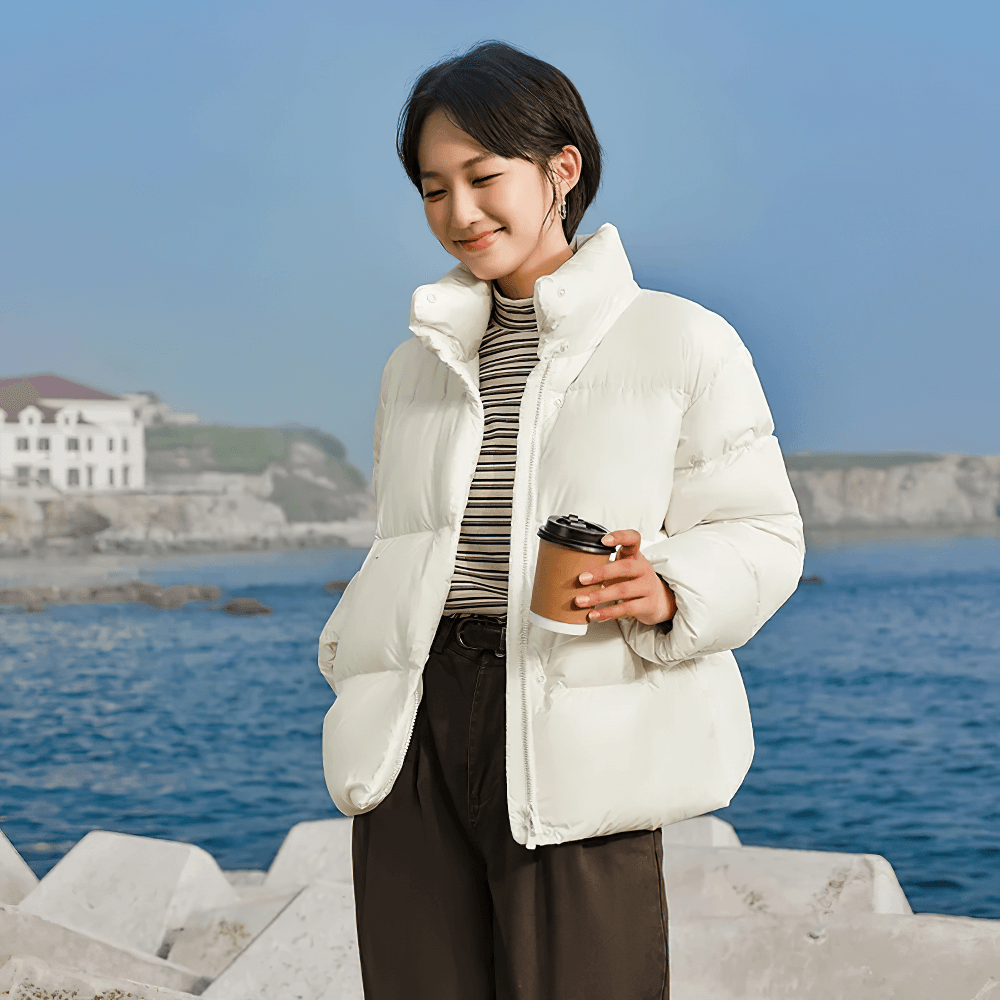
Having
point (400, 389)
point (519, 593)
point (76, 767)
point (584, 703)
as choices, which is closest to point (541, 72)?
point (400, 389)

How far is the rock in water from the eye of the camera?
35.5 ft

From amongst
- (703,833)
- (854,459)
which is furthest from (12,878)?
(854,459)

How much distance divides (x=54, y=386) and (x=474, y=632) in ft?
31.0

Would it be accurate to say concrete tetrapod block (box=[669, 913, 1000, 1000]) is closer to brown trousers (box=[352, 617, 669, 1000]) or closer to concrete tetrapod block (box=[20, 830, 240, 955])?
brown trousers (box=[352, 617, 669, 1000])

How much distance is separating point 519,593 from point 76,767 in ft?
28.1

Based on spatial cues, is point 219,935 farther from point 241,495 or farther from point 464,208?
point 241,495

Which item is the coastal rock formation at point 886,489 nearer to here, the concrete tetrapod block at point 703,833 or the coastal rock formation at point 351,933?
the concrete tetrapod block at point 703,833

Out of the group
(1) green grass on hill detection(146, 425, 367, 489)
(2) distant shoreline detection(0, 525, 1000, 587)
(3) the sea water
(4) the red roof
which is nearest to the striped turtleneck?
(3) the sea water

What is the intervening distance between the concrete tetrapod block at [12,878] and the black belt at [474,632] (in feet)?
7.14

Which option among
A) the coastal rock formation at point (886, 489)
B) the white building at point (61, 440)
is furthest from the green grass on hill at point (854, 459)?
the white building at point (61, 440)

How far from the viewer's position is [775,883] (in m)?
2.26

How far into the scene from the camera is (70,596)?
980cm

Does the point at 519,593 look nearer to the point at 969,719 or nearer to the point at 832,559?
the point at 969,719

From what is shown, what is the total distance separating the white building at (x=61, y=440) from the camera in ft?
30.4
